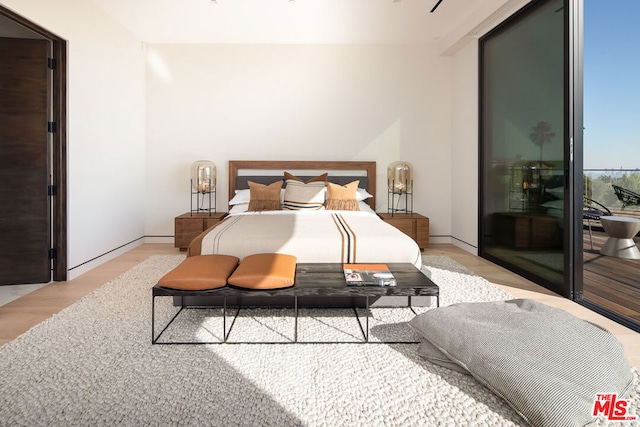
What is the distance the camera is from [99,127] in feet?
13.4

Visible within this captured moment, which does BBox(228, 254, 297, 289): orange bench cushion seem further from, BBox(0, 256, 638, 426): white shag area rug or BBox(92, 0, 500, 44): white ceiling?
BBox(92, 0, 500, 44): white ceiling

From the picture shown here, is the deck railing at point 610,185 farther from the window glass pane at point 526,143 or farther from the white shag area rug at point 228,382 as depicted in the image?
the white shag area rug at point 228,382

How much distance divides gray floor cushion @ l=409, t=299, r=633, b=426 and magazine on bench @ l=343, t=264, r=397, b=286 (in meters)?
0.30

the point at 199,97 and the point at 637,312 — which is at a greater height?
the point at 199,97

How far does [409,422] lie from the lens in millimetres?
1464

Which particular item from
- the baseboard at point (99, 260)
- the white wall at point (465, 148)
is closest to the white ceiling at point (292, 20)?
the white wall at point (465, 148)

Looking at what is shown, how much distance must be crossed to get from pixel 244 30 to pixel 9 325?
4109 mm

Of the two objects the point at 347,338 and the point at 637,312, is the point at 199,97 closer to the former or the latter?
the point at 347,338

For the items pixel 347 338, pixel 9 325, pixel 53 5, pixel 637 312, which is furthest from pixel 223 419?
pixel 53 5

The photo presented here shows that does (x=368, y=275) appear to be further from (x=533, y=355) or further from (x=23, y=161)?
(x=23, y=161)

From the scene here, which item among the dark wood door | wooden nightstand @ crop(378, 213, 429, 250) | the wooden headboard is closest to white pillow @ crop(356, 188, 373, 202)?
the wooden headboard

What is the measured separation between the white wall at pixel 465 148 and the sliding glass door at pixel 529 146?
180 mm

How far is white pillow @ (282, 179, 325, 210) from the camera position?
448 centimetres

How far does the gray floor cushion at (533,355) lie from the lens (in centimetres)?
143
